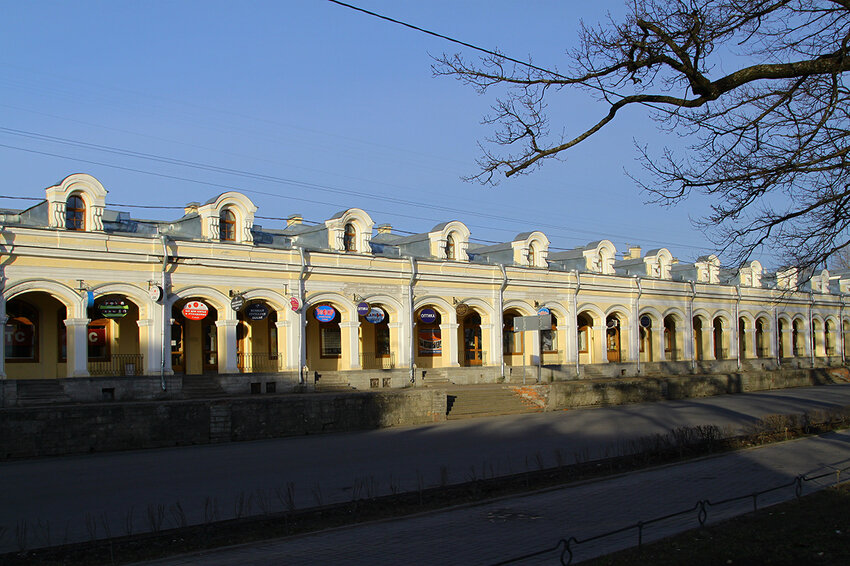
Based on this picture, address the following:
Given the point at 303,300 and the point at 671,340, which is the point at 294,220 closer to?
the point at 303,300

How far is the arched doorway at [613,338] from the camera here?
41344 millimetres

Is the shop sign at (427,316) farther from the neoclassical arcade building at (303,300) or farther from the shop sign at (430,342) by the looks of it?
the shop sign at (430,342)

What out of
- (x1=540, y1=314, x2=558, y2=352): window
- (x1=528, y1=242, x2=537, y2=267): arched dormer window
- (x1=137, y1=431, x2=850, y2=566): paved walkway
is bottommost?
(x1=137, y1=431, x2=850, y2=566): paved walkway

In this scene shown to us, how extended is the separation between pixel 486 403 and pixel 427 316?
6.02 meters

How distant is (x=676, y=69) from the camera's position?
24.2ft

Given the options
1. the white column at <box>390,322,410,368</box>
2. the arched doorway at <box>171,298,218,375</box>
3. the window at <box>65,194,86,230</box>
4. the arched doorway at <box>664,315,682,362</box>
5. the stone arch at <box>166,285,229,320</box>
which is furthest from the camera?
the arched doorway at <box>664,315,682,362</box>

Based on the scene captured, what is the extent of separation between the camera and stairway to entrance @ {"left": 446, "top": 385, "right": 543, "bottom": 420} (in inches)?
1041

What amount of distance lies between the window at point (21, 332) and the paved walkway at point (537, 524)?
1938cm

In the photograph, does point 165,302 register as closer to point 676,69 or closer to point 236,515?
point 236,515

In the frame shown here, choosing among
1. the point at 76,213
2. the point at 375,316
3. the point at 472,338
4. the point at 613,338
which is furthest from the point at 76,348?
the point at 613,338

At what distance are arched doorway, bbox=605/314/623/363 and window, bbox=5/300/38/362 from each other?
26.9m

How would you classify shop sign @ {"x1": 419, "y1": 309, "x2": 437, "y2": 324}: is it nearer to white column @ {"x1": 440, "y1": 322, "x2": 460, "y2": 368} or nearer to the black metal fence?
white column @ {"x1": 440, "y1": 322, "x2": 460, "y2": 368}

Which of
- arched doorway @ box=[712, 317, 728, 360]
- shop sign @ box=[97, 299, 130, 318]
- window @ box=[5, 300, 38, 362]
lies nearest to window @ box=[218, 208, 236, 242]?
shop sign @ box=[97, 299, 130, 318]

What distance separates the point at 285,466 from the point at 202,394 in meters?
10.5
